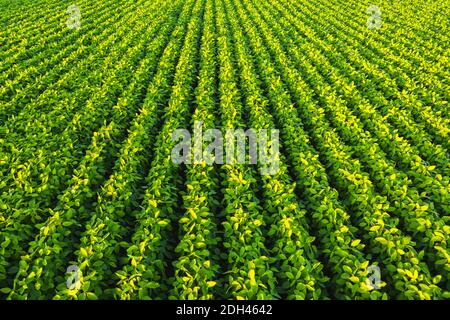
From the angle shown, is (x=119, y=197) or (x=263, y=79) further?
(x=263, y=79)

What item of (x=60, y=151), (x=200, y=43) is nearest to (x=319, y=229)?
(x=60, y=151)

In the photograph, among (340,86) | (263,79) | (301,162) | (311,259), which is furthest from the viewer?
(263,79)

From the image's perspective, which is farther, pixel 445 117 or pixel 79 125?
pixel 445 117

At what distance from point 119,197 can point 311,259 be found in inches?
103

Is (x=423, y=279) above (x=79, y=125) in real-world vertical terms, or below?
below

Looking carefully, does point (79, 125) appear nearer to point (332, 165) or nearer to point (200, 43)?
point (332, 165)

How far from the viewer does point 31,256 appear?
3.85 meters

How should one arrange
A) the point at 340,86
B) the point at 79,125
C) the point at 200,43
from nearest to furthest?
the point at 79,125 < the point at 340,86 < the point at 200,43

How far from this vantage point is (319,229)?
4.80 m

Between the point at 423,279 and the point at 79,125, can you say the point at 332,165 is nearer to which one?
the point at 423,279

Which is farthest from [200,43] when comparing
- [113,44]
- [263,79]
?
[263,79]

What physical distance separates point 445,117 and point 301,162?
4.30 meters

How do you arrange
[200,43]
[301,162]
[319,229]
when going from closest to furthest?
1. [319,229]
2. [301,162]
3. [200,43]
